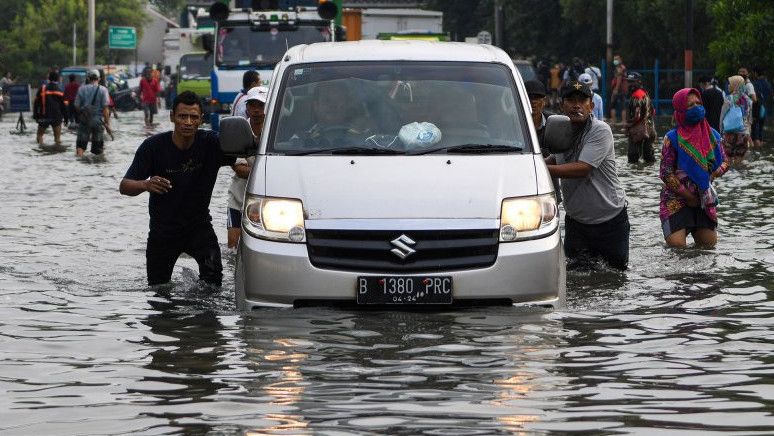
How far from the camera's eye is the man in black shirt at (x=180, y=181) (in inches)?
425

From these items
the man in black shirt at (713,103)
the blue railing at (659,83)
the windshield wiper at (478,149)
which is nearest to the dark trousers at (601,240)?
the windshield wiper at (478,149)

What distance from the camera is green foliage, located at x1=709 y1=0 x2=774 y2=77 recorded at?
1276 inches

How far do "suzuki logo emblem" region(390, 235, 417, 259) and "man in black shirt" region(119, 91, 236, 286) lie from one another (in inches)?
78.0

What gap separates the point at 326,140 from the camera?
10055mm

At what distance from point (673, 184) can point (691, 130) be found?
1.64 ft

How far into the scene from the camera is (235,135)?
10.2 meters

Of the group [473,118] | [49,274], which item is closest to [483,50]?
[473,118]

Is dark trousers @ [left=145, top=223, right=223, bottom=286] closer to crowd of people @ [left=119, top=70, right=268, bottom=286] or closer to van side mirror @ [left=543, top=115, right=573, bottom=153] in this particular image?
crowd of people @ [left=119, top=70, right=268, bottom=286]

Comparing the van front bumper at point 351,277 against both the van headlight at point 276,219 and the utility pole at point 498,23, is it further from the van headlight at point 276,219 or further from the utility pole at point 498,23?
the utility pole at point 498,23

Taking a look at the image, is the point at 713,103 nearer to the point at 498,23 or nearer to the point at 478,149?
the point at 478,149

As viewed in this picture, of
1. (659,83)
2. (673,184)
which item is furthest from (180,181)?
(659,83)

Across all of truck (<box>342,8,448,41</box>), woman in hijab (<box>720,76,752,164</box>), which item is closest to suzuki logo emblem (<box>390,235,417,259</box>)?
woman in hijab (<box>720,76,752,164</box>)

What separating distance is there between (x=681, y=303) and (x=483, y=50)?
7.14ft

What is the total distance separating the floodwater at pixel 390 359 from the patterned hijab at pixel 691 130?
0.93 meters
